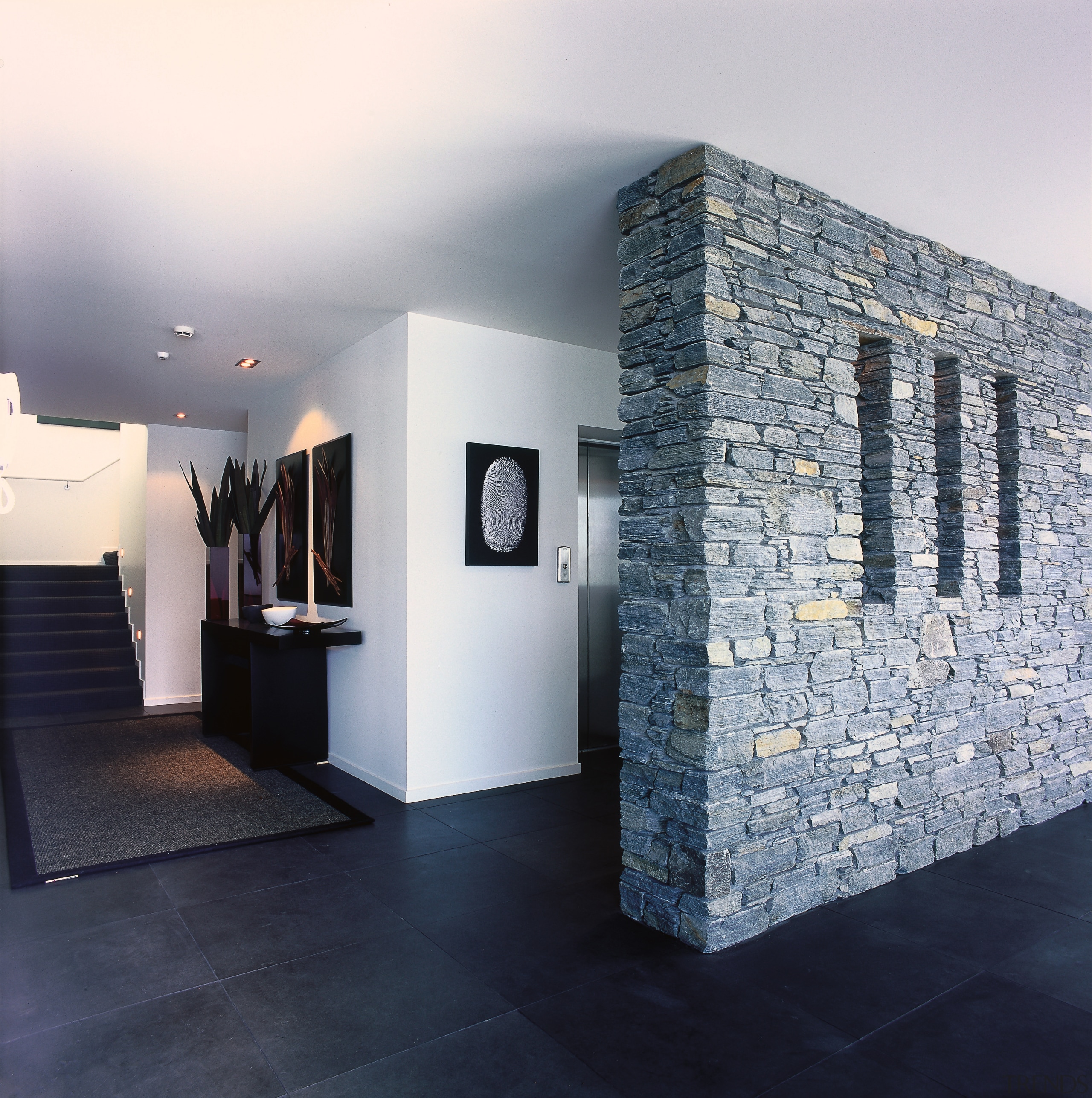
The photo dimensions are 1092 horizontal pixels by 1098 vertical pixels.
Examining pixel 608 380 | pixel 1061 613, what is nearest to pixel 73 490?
pixel 608 380

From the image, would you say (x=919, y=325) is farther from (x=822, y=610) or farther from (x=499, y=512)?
(x=499, y=512)

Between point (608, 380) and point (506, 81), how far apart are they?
2.92 metres

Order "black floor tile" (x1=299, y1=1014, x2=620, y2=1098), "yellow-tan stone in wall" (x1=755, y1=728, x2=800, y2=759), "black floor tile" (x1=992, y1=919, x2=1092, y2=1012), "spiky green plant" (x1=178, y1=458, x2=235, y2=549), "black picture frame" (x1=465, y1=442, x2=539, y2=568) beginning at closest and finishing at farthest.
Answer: "black floor tile" (x1=299, y1=1014, x2=620, y2=1098), "black floor tile" (x1=992, y1=919, x2=1092, y2=1012), "yellow-tan stone in wall" (x1=755, y1=728, x2=800, y2=759), "black picture frame" (x1=465, y1=442, x2=539, y2=568), "spiky green plant" (x1=178, y1=458, x2=235, y2=549)

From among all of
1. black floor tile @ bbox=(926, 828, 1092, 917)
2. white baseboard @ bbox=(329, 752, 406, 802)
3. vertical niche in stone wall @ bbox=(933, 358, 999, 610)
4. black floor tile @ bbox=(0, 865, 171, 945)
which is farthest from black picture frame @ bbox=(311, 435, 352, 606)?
black floor tile @ bbox=(926, 828, 1092, 917)

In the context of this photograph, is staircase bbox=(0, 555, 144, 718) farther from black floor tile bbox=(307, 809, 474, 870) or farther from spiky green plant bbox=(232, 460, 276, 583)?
black floor tile bbox=(307, 809, 474, 870)

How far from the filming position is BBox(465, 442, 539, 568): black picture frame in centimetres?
454

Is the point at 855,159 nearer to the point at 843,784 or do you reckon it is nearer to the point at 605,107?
the point at 605,107

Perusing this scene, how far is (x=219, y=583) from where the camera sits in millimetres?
6422

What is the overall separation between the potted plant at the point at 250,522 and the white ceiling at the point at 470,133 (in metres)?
2.09

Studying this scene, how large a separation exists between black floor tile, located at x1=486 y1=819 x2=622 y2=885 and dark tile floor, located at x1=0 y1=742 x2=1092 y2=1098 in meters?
0.02

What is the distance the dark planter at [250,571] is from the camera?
631cm

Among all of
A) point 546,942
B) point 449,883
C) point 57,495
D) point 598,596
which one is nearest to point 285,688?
point 57,495

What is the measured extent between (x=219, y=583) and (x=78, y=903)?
12.1 feet

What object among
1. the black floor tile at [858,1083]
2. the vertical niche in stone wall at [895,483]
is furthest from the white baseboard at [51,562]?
the vertical niche in stone wall at [895,483]
